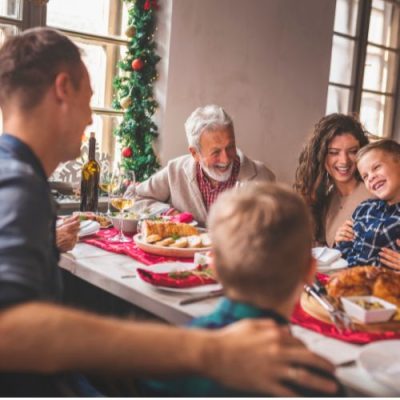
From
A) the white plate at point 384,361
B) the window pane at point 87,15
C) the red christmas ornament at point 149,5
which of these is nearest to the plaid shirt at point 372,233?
the white plate at point 384,361

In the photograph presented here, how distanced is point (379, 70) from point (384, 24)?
0.44 meters

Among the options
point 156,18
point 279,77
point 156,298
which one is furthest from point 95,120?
point 156,298

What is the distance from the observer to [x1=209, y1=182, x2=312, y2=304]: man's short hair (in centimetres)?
90

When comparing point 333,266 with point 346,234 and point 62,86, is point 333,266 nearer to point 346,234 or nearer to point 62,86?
point 346,234

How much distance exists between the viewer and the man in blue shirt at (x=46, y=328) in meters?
0.76

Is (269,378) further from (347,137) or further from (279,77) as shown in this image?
(279,77)

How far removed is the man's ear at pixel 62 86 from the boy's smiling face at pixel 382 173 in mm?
1465

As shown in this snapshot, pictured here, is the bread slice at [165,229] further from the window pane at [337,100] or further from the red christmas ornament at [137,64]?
the window pane at [337,100]

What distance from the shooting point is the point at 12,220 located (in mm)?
901

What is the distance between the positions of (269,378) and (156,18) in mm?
3034

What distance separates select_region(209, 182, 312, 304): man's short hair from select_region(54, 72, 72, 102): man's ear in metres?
0.48

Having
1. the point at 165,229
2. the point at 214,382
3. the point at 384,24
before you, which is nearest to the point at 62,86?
the point at 214,382

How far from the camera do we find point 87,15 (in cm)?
340

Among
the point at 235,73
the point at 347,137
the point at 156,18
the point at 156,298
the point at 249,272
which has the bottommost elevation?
the point at 156,298
